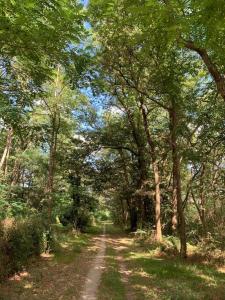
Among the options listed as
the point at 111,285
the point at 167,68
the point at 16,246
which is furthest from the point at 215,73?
the point at 16,246

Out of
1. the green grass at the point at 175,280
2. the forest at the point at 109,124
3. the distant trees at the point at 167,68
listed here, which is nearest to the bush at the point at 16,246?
the forest at the point at 109,124

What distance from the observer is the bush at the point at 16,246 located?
12461 millimetres

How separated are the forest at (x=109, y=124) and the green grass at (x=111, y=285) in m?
0.06

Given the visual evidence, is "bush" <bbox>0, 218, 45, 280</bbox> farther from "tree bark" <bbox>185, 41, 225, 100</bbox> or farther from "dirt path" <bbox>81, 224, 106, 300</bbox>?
"tree bark" <bbox>185, 41, 225, 100</bbox>

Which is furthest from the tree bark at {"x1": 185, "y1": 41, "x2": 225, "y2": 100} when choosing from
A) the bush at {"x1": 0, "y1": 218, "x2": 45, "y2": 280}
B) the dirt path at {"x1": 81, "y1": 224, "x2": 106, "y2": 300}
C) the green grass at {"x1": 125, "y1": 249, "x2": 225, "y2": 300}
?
the bush at {"x1": 0, "y1": 218, "x2": 45, "y2": 280}

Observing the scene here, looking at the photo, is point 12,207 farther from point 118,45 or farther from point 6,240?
point 118,45

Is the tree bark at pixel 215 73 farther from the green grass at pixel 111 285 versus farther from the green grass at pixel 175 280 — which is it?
the green grass at pixel 111 285

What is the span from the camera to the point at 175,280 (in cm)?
1252

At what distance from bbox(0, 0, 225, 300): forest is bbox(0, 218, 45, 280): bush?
0.04 m

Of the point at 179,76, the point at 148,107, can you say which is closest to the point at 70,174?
the point at 148,107

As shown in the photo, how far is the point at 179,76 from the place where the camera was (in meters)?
15.1

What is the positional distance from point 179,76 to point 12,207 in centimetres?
990

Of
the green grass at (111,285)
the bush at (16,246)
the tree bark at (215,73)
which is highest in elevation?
the tree bark at (215,73)

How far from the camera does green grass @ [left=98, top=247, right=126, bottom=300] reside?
10.5 metres
